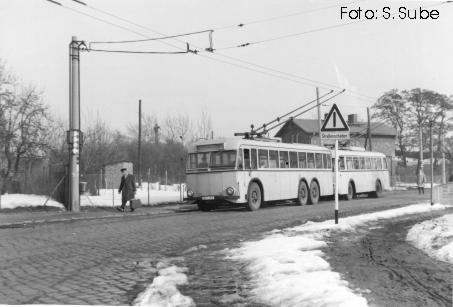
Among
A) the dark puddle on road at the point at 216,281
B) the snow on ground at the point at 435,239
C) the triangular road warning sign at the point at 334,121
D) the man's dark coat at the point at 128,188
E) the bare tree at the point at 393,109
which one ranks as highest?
the bare tree at the point at 393,109

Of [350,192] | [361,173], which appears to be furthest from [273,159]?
[361,173]

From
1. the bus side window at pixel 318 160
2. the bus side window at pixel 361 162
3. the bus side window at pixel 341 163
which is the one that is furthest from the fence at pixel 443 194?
the bus side window at pixel 361 162

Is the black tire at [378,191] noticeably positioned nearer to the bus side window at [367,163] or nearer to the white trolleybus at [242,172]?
the bus side window at [367,163]

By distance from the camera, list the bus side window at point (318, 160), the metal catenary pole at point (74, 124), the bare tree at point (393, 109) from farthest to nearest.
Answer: the bare tree at point (393, 109) → the bus side window at point (318, 160) → the metal catenary pole at point (74, 124)

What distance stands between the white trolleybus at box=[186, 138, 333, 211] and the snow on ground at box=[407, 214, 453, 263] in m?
7.61

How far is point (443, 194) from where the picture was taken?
21062mm

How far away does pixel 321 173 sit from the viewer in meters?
23.8

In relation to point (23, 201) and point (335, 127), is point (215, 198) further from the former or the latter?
point (335, 127)

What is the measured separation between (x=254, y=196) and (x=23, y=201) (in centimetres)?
820

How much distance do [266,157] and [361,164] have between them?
965 centimetres

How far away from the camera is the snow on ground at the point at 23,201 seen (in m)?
18.1

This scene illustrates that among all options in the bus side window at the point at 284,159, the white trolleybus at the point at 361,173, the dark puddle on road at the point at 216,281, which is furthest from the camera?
the white trolleybus at the point at 361,173

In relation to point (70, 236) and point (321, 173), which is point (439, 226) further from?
point (321, 173)

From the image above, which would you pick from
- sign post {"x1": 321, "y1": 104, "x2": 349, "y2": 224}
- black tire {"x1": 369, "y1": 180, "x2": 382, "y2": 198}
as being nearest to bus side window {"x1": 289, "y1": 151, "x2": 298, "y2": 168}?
sign post {"x1": 321, "y1": 104, "x2": 349, "y2": 224}
